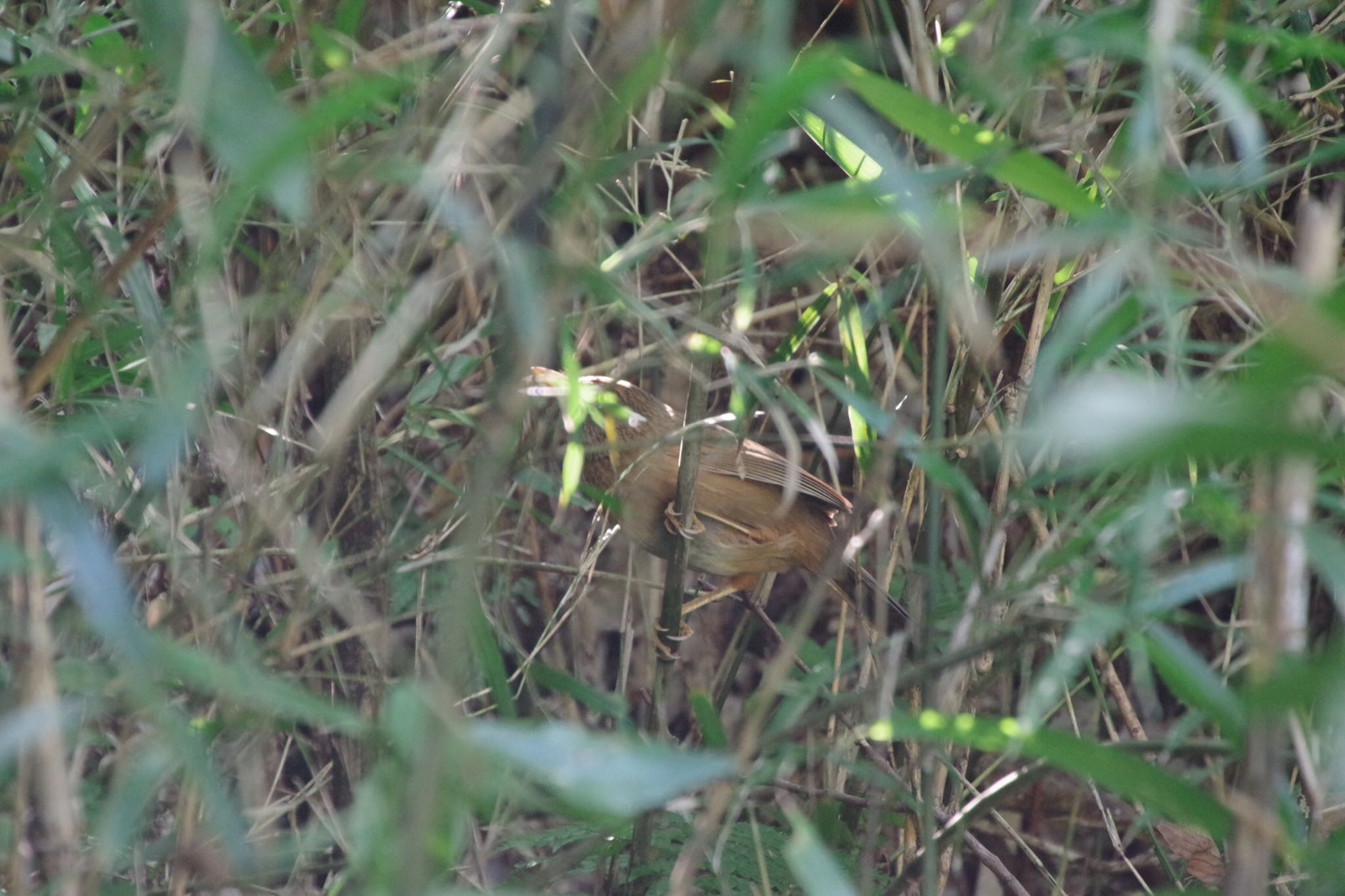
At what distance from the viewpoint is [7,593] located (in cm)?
217

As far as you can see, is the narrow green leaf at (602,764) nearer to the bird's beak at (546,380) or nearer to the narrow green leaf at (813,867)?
the narrow green leaf at (813,867)

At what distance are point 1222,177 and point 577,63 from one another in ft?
3.51

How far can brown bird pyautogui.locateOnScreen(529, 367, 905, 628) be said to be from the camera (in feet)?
11.7

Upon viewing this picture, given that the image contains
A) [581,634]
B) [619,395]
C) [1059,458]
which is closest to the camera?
[1059,458]

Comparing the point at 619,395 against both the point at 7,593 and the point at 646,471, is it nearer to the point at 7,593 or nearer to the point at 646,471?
the point at 646,471

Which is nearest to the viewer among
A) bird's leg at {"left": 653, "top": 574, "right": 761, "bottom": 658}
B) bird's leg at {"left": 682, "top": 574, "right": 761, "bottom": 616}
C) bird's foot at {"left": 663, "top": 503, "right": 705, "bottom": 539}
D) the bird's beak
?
the bird's beak

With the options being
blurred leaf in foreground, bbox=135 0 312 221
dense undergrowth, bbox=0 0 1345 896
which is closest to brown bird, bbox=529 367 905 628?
dense undergrowth, bbox=0 0 1345 896

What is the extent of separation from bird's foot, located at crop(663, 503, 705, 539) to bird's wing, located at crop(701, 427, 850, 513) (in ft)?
1.42

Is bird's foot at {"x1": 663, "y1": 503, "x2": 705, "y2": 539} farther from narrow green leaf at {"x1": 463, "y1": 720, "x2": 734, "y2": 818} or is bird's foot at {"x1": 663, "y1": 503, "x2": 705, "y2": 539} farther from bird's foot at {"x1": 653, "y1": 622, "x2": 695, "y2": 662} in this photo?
narrow green leaf at {"x1": 463, "y1": 720, "x2": 734, "y2": 818}

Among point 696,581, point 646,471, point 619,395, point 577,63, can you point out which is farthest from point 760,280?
point 696,581

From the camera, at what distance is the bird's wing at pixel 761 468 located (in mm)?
3936

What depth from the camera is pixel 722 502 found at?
4.15 meters

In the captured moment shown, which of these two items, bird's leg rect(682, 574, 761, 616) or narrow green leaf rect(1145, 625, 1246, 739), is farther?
bird's leg rect(682, 574, 761, 616)

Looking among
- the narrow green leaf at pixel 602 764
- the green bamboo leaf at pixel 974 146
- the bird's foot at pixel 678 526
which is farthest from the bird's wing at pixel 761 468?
the narrow green leaf at pixel 602 764
